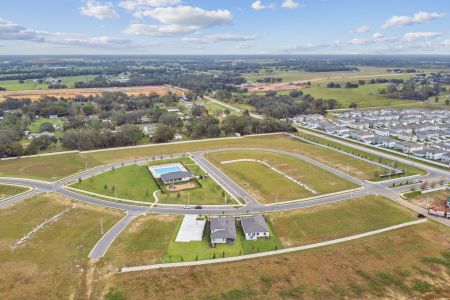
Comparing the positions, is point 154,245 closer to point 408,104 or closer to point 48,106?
point 48,106

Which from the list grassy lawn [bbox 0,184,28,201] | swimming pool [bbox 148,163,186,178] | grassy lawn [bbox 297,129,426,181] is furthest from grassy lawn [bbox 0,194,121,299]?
grassy lawn [bbox 297,129,426,181]

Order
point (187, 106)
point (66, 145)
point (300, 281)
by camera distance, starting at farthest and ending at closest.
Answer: point (187, 106)
point (66, 145)
point (300, 281)

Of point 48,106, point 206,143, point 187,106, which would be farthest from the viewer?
point 187,106

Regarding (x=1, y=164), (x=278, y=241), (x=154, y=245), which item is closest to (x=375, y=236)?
(x=278, y=241)

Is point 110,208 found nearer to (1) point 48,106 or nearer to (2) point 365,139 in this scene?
(2) point 365,139

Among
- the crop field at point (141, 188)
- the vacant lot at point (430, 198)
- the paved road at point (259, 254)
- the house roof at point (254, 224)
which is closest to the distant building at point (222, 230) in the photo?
the house roof at point (254, 224)

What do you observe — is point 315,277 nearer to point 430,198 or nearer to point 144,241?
point 144,241

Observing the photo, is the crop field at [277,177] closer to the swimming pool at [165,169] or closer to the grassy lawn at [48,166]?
the swimming pool at [165,169]

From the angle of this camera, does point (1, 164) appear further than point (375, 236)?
Yes
